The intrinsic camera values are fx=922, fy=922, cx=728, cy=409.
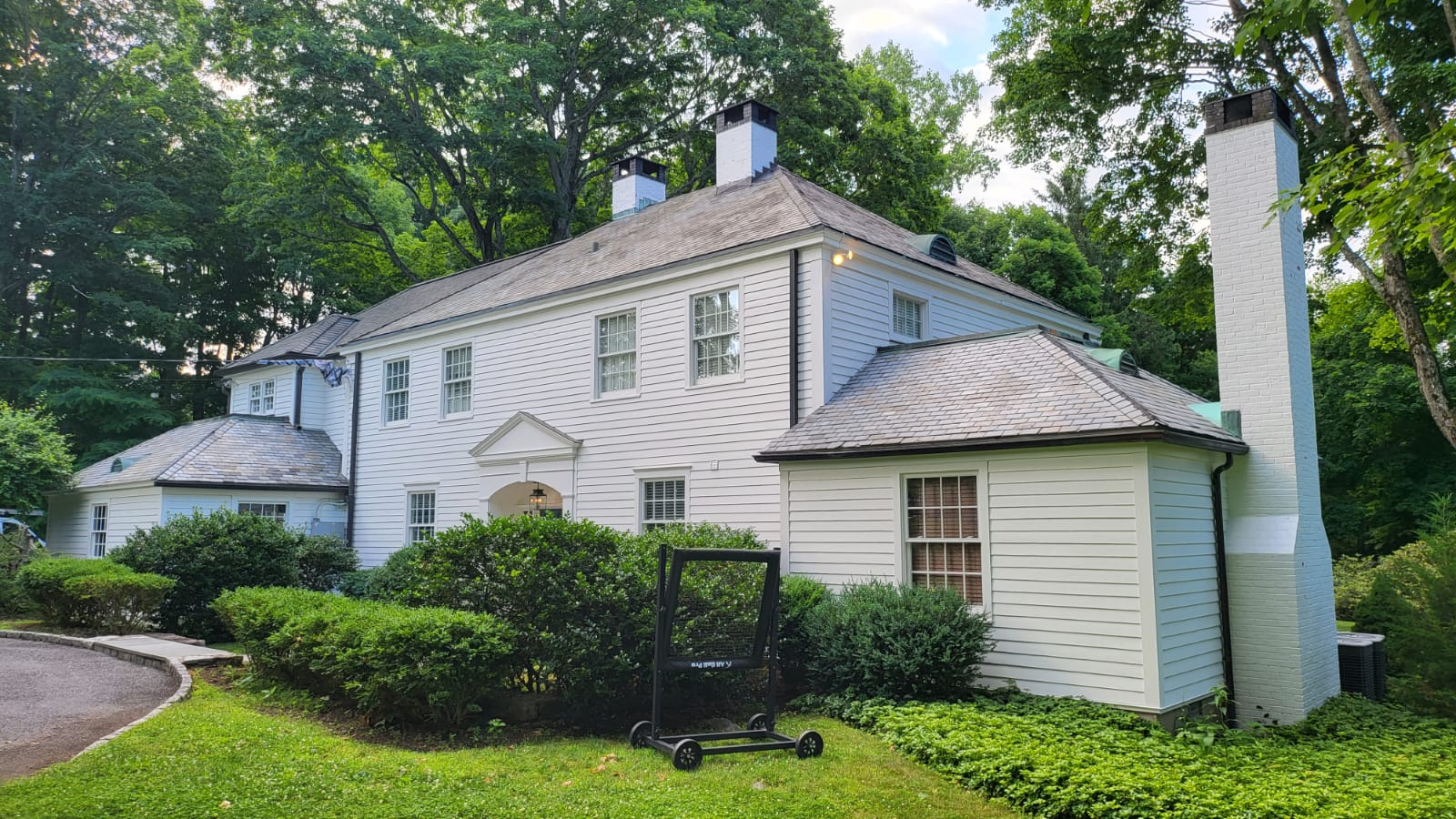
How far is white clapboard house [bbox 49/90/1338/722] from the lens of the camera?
Result: 926cm

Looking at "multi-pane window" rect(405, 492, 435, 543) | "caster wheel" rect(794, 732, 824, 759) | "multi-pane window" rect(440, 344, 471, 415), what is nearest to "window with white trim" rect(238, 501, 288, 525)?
"multi-pane window" rect(405, 492, 435, 543)

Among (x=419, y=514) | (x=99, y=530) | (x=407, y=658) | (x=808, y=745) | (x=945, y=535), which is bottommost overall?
(x=808, y=745)

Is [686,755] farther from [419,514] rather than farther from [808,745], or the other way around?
[419,514]

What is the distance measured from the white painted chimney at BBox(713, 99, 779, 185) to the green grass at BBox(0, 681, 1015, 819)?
11.8 m

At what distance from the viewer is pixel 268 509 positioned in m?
20.2

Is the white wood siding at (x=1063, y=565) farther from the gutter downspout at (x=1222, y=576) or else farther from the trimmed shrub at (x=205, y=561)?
the trimmed shrub at (x=205, y=561)

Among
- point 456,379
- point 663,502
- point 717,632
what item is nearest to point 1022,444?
point 717,632

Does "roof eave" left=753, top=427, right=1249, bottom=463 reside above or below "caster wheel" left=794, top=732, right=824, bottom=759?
above

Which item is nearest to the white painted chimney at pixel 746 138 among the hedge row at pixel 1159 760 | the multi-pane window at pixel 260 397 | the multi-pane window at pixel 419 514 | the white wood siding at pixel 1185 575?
the multi-pane window at pixel 419 514

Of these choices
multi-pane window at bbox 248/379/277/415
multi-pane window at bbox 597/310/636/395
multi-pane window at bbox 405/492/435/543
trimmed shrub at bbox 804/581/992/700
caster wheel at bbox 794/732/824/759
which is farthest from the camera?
multi-pane window at bbox 248/379/277/415

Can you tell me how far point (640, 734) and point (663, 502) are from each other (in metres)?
6.58

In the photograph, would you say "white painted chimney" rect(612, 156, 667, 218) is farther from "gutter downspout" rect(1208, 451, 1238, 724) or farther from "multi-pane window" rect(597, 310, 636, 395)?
"gutter downspout" rect(1208, 451, 1238, 724)

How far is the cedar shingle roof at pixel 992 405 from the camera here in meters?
9.18

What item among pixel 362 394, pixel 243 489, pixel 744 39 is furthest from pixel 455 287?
pixel 744 39
